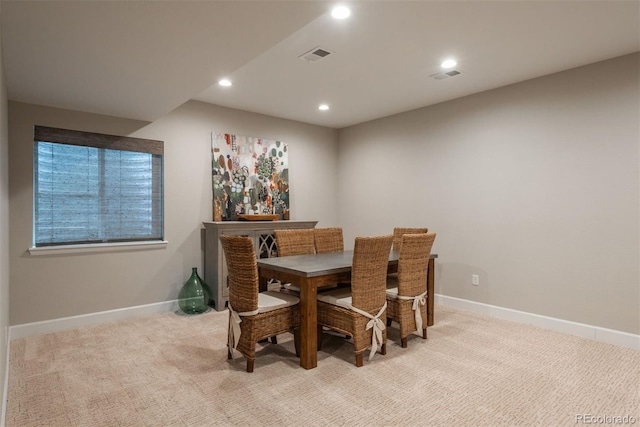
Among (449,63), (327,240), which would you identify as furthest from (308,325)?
(449,63)

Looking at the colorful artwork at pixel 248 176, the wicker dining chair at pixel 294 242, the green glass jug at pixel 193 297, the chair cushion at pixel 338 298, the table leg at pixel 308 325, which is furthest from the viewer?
the colorful artwork at pixel 248 176

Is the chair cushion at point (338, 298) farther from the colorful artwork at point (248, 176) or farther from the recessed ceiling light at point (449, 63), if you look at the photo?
the recessed ceiling light at point (449, 63)

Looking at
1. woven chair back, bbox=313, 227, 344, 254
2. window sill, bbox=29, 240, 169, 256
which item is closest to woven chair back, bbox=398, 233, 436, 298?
woven chair back, bbox=313, 227, 344, 254

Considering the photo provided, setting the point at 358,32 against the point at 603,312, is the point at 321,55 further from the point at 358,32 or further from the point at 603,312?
the point at 603,312

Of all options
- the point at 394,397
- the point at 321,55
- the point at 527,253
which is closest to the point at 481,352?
the point at 394,397

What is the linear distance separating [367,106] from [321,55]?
1.73m

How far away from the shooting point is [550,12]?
8.06 feet

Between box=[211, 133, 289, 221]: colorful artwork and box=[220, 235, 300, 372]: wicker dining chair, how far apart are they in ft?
6.59

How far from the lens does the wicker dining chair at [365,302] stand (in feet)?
8.93

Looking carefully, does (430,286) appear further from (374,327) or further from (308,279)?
(308,279)

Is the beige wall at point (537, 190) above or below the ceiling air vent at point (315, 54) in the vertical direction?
below

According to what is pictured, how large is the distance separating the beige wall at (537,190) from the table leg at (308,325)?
2402 millimetres

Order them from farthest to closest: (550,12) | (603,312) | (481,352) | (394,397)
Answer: (603,312) < (481,352) < (550,12) < (394,397)

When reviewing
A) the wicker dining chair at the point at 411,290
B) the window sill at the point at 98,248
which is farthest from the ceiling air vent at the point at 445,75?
the window sill at the point at 98,248
